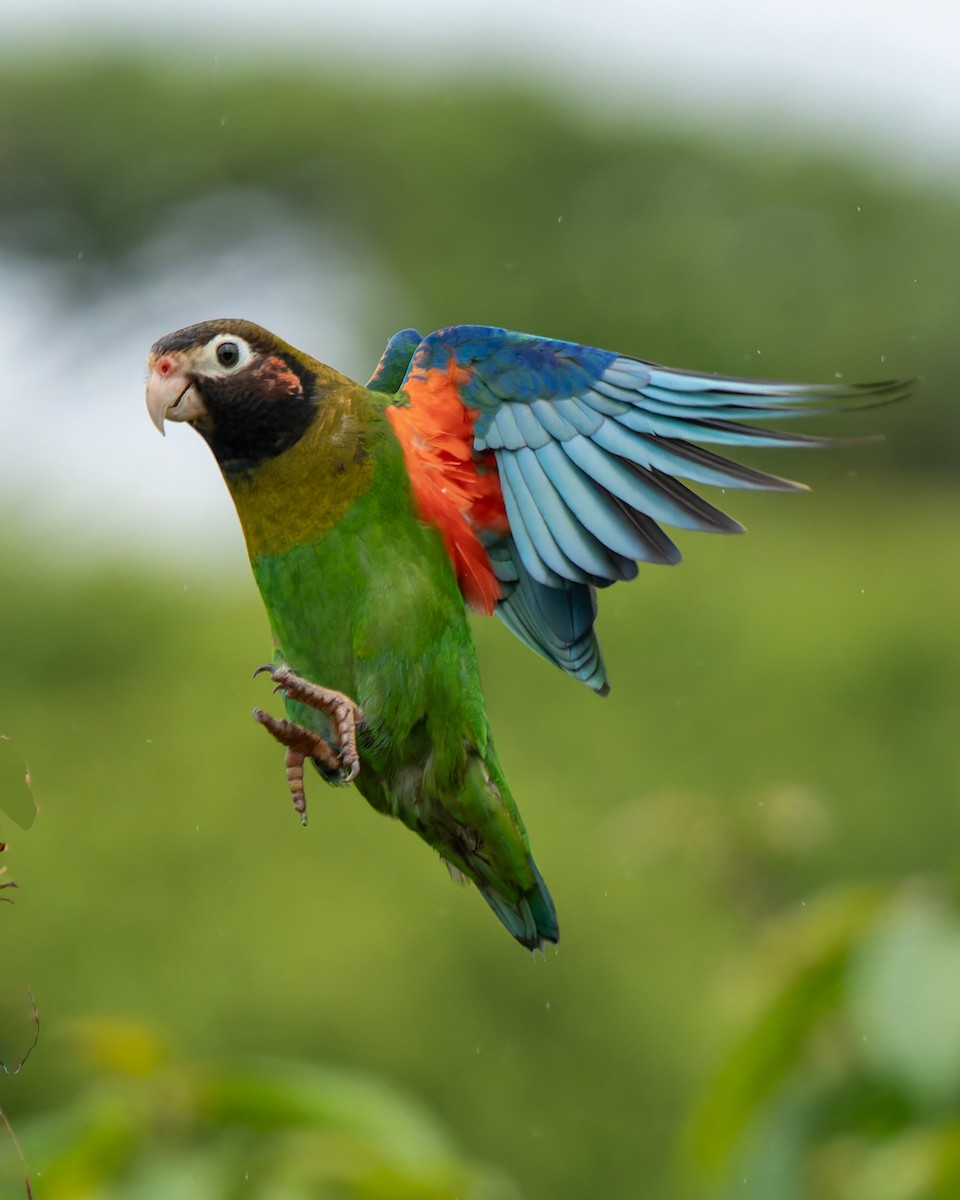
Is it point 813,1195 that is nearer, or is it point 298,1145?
point 298,1145

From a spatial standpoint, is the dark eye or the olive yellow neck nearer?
the dark eye

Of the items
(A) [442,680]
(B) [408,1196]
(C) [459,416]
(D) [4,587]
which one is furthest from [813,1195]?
(D) [4,587]

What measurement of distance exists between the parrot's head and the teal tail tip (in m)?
0.67

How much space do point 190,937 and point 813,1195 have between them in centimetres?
274

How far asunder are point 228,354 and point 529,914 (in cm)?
87

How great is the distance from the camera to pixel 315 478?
1.95 meters

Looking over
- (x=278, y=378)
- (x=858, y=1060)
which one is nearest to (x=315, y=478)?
(x=278, y=378)

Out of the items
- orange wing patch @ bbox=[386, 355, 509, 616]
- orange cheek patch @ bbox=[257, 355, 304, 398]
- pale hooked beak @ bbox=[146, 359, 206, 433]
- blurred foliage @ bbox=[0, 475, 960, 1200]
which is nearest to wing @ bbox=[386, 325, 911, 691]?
orange wing patch @ bbox=[386, 355, 509, 616]

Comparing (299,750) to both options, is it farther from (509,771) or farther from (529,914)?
(509,771)

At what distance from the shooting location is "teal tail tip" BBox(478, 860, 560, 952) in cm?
210

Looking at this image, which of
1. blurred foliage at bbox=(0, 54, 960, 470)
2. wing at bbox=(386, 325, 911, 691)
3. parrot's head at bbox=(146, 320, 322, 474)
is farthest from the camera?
blurred foliage at bbox=(0, 54, 960, 470)

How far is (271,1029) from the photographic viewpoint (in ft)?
18.3

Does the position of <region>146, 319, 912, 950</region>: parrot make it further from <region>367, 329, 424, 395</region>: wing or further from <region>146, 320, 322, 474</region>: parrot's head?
<region>367, 329, 424, 395</region>: wing

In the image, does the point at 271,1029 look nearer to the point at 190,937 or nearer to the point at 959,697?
the point at 190,937
